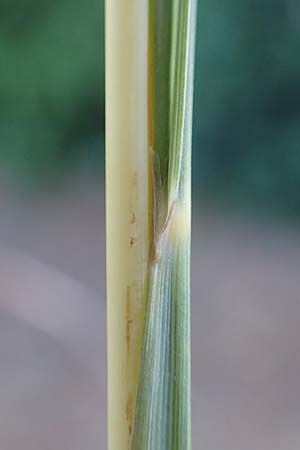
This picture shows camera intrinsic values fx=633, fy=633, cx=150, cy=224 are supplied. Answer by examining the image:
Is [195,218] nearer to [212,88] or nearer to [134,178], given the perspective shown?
[212,88]

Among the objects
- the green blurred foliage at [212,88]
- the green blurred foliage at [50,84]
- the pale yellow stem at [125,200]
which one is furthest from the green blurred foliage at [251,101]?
the pale yellow stem at [125,200]

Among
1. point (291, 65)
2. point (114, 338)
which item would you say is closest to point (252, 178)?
point (291, 65)

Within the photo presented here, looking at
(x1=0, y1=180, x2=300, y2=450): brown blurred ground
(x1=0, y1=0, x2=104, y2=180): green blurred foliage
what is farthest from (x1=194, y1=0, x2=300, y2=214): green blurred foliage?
(x1=0, y1=0, x2=104, y2=180): green blurred foliage

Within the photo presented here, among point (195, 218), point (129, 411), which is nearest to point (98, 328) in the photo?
point (195, 218)

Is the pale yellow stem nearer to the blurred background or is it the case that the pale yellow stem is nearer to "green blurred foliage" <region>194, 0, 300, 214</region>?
the blurred background

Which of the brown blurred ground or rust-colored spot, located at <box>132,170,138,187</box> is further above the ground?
rust-colored spot, located at <box>132,170,138,187</box>

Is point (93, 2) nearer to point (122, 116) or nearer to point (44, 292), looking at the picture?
point (44, 292)
